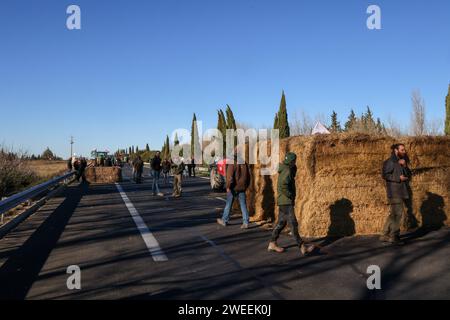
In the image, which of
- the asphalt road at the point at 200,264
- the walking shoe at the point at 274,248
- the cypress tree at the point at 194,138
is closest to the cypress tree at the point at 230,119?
the cypress tree at the point at 194,138

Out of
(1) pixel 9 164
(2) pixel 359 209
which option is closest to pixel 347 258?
(2) pixel 359 209

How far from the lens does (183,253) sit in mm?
7539

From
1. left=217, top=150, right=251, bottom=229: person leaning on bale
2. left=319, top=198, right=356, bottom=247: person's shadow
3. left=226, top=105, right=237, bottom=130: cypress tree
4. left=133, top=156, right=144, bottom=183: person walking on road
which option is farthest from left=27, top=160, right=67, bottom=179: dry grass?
left=319, top=198, right=356, bottom=247: person's shadow

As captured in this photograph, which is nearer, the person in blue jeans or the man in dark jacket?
the man in dark jacket

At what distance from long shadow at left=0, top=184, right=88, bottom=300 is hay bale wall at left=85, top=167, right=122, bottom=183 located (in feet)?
57.9

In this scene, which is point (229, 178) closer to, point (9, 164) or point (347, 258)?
point (347, 258)

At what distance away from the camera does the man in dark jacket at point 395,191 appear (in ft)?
26.7

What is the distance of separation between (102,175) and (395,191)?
2402 cm

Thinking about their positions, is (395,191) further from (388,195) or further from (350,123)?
(350,123)

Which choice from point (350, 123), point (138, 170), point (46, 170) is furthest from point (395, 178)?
point (350, 123)

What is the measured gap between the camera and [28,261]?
22.8 feet

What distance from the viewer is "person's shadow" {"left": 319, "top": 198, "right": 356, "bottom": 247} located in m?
9.12

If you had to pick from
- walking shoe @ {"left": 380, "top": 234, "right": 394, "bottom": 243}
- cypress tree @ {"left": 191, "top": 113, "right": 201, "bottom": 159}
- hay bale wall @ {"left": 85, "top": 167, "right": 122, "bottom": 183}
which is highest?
cypress tree @ {"left": 191, "top": 113, "right": 201, "bottom": 159}

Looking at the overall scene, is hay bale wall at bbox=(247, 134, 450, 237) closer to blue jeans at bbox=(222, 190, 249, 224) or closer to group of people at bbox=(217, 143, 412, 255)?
group of people at bbox=(217, 143, 412, 255)
